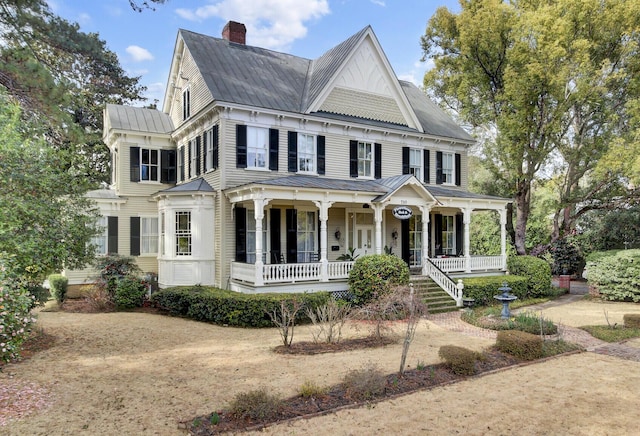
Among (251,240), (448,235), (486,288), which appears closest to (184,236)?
(251,240)

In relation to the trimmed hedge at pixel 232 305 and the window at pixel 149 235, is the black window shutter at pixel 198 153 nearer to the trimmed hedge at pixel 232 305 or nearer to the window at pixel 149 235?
the window at pixel 149 235

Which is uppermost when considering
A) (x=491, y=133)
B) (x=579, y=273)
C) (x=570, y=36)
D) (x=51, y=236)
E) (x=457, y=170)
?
(x=570, y=36)

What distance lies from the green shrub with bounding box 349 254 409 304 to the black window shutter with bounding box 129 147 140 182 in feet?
37.5

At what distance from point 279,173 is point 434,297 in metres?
7.80

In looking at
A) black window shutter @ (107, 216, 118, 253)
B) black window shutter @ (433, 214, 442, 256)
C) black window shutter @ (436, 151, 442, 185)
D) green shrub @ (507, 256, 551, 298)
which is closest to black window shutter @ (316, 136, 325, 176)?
A: black window shutter @ (436, 151, 442, 185)

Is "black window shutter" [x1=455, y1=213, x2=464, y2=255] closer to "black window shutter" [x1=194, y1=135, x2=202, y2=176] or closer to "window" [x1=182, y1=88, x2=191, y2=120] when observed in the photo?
"black window shutter" [x1=194, y1=135, x2=202, y2=176]

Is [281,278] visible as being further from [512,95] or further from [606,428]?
[512,95]

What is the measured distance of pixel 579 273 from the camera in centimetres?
2769

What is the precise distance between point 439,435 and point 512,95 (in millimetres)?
19484

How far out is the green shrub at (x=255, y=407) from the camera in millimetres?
6340

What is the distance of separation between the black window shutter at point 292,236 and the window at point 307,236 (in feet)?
1.04

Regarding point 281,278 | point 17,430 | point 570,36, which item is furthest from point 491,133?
point 17,430

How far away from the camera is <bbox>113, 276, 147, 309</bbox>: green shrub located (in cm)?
1587

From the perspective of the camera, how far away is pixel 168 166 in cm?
2095
